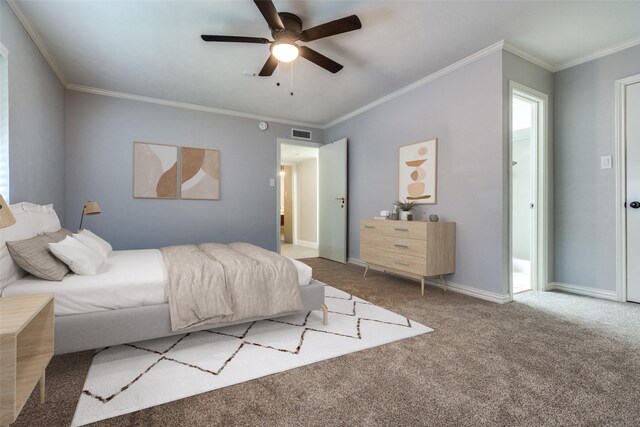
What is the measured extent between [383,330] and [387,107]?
126 inches

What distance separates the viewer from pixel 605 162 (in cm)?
306

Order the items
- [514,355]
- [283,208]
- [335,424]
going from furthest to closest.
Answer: [283,208] → [514,355] → [335,424]

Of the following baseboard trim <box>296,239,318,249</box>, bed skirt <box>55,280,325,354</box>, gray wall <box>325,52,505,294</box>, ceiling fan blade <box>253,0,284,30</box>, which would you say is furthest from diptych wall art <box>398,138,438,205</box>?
baseboard trim <box>296,239,318,249</box>

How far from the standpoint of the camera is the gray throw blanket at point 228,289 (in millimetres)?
1903

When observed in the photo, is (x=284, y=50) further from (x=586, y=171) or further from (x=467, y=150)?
(x=586, y=171)

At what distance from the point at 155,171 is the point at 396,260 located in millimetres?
3617

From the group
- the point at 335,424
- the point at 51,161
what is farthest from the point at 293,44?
the point at 51,161

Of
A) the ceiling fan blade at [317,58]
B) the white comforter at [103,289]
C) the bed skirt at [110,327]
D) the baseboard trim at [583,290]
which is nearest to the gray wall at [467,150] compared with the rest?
the baseboard trim at [583,290]

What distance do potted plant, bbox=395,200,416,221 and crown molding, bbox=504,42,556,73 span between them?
6.12 feet

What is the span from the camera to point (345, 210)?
518 cm

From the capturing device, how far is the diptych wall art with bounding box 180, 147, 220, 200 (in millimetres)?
4586

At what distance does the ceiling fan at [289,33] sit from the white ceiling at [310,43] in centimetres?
14

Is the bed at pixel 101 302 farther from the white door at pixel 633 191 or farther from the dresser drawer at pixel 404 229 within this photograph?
the white door at pixel 633 191

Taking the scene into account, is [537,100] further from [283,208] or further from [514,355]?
[283,208]
